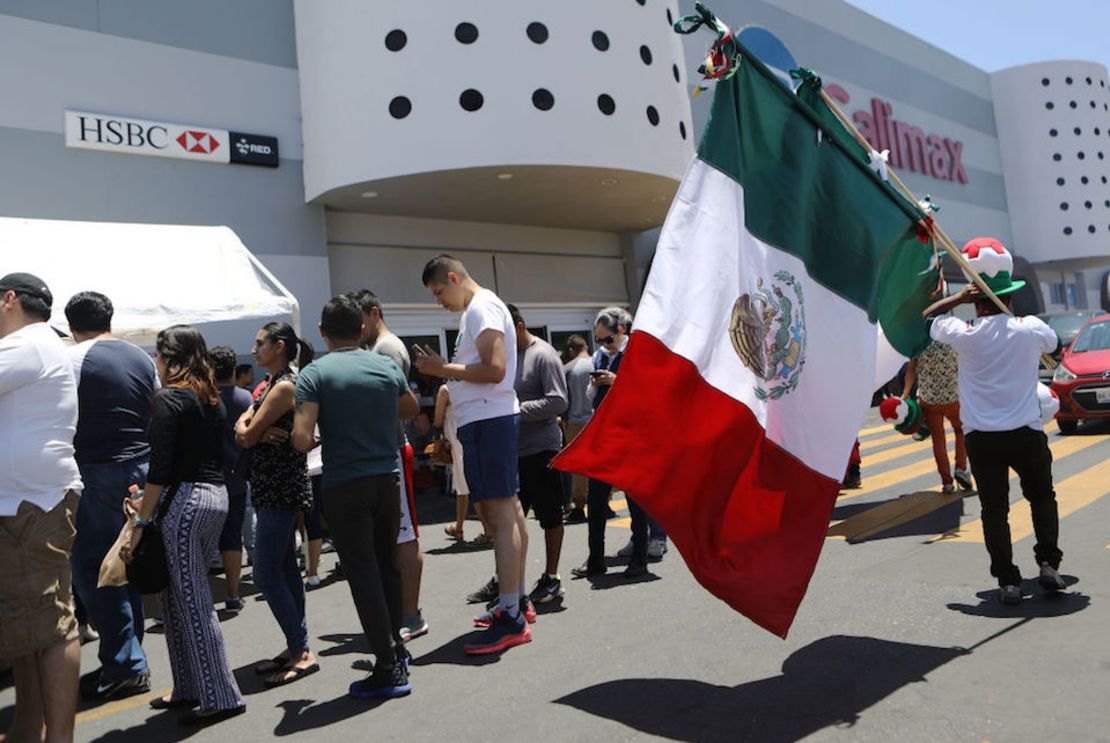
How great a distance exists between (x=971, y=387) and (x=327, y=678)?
3768 mm

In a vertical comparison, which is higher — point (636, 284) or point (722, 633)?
point (636, 284)

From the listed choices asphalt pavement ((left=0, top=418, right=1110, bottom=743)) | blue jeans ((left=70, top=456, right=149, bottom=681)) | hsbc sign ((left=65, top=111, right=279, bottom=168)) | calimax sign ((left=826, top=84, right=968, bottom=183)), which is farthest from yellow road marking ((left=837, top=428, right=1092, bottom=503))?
calimax sign ((left=826, top=84, right=968, bottom=183))

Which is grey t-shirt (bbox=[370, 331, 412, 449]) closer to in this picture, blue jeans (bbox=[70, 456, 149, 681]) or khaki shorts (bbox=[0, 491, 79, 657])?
blue jeans (bbox=[70, 456, 149, 681])

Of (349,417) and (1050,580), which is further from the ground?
(349,417)

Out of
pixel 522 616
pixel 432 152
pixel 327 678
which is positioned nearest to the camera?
pixel 327 678

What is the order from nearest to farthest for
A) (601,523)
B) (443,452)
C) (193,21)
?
(601,523) → (443,452) → (193,21)

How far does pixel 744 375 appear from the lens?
3777mm

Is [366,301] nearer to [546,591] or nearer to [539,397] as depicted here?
[539,397]

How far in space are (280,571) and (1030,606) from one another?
12.8 feet

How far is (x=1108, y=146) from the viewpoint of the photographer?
34750 millimetres

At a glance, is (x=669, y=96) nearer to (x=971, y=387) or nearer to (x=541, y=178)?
(x=541, y=178)

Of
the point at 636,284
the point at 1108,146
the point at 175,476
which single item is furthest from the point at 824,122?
the point at 1108,146

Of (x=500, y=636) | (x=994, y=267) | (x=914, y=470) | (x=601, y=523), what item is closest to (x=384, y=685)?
(x=500, y=636)

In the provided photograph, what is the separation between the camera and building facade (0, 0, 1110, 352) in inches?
430
